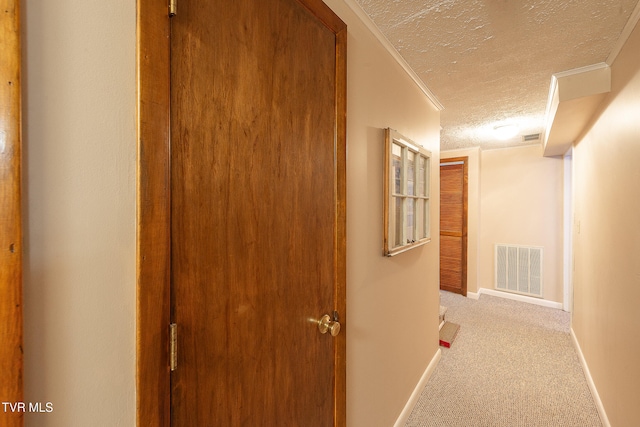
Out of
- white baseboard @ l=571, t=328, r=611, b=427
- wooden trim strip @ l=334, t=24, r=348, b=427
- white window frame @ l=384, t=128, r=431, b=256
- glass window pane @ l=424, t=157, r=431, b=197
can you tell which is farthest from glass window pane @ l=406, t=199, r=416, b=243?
white baseboard @ l=571, t=328, r=611, b=427

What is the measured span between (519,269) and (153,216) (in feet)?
15.3

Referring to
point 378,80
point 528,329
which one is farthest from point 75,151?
point 528,329

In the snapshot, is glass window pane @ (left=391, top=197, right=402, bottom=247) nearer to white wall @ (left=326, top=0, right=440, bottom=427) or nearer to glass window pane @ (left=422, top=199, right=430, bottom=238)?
white wall @ (left=326, top=0, right=440, bottom=427)

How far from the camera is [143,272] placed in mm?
538

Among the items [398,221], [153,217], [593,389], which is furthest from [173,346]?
[593,389]

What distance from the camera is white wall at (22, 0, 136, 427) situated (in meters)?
0.43

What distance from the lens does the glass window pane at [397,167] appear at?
1524 mm

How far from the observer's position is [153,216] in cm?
55

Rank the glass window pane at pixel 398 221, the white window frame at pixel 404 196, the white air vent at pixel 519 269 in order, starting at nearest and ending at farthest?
Answer: the white window frame at pixel 404 196, the glass window pane at pixel 398 221, the white air vent at pixel 519 269

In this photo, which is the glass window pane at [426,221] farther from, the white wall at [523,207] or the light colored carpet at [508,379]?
the white wall at [523,207]

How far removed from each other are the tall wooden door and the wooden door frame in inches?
165

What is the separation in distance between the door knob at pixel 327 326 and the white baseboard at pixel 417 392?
108 cm

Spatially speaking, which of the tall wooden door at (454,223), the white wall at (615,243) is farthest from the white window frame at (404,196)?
the tall wooden door at (454,223)

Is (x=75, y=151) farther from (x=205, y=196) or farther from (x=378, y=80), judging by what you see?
(x=378, y=80)
